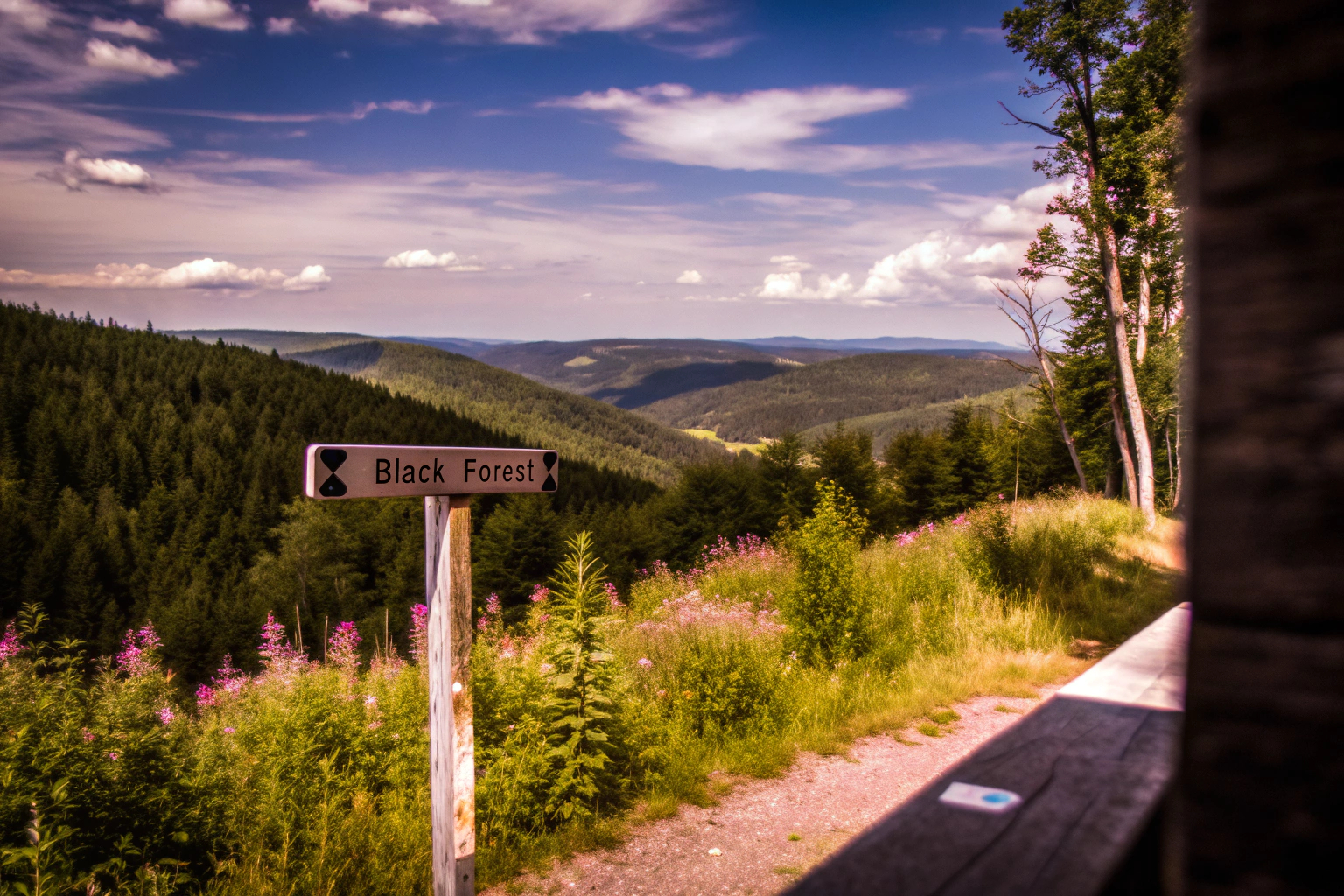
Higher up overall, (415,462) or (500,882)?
(415,462)

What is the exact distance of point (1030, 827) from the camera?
0.67 metres

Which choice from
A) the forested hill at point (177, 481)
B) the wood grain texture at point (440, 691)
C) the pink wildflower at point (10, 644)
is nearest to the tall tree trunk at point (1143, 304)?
the wood grain texture at point (440, 691)

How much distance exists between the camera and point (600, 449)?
117625 mm

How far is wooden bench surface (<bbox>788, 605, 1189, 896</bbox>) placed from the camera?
0.60 m

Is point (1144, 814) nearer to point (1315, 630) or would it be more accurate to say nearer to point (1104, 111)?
point (1315, 630)

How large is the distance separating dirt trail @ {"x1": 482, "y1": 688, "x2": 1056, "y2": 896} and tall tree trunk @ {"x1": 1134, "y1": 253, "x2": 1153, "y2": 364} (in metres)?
14.7

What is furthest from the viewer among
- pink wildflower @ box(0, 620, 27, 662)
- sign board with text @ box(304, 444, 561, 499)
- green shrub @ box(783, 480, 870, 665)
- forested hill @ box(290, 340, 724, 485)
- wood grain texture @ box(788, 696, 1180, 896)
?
forested hill @ box(290, 340, 724, 485)

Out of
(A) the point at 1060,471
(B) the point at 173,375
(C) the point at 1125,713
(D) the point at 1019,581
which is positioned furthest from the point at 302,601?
(B) the point at 173,375

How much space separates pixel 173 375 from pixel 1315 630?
120587 mm

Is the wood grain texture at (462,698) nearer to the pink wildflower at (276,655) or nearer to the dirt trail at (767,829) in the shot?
the dirt trail at (767,829)

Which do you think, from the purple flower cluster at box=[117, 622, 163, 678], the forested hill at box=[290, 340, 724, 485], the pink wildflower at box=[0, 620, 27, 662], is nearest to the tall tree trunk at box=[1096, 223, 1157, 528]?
the purple flower cluster at box=[117, 622, 163, 678]

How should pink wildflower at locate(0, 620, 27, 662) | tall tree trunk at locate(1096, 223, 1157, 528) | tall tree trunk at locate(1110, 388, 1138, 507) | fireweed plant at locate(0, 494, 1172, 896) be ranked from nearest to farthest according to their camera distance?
1. fireweed plant at locate(0, 494, 1172, 896)
2. pink wildflower at locate(0, 620, 27, 662)
3. tall tree trunk at locate(1096, 223, 1157, 528)
4. tall tree trunk at locate(1110, 388, 1138, 507)

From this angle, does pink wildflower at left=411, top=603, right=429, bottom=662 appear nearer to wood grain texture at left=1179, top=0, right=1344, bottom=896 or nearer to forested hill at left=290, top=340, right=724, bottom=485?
wood grain texture at left=1179, top=0, right=1344, bottom=896

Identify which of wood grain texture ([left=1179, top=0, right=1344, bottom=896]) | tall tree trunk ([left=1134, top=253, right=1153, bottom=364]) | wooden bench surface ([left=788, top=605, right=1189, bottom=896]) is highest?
tall tree trunk ([left=1134, top=253, right=1153, bottom=364])
